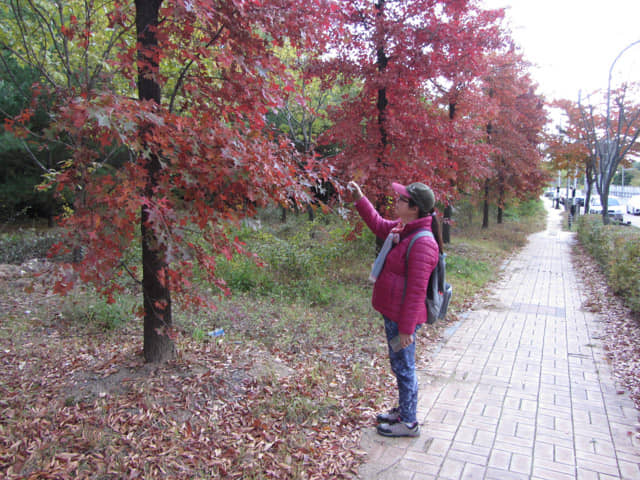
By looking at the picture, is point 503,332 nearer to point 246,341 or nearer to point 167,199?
point 246,341

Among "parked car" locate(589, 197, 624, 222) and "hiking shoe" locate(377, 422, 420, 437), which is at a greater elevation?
"parked car" locate(589, 197, 624, 222)

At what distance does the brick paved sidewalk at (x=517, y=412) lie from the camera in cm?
311

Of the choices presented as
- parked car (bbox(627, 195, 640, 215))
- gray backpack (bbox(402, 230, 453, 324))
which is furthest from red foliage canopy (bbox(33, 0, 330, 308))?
parked car (bbox(627, 195, 640, 215))

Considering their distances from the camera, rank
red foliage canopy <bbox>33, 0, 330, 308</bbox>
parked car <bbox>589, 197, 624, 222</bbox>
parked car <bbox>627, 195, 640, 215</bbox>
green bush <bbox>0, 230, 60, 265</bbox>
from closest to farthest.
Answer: red foliage canopy <bbox>33, 0, 330, 308</bbox>, green bush <bbox>0, 230, 60, 265</bbox>, parked car <bbox>589, 197, 624, 222</bbox>, parked car <bbox>627, 195, 640, 215</bbox>

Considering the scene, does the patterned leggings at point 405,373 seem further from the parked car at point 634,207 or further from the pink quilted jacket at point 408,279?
the parked car at point 634,207

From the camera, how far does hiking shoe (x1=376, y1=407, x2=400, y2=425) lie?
358 centimetres

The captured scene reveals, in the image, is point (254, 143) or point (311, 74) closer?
point (254, 143)

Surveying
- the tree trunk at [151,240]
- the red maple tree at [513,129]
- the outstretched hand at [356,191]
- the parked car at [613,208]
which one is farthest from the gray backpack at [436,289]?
the parked car at [613,208]

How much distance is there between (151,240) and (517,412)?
3.43 meters

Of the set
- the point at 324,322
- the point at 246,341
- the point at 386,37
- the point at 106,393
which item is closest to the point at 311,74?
the point at 386,37

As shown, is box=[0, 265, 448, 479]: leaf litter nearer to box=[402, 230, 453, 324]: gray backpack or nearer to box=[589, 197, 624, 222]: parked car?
box=[402, 230, 453, 324]: gray backpack

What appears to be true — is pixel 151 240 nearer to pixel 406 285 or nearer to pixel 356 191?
pixel 356 191

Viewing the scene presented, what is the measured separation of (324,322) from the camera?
6.17m

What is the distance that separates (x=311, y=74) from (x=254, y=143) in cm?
551
